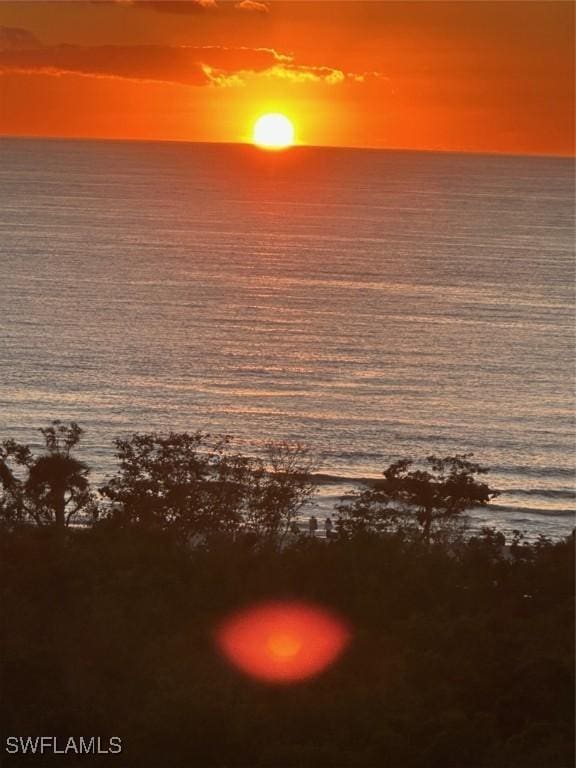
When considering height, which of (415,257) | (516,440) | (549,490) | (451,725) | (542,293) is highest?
(415,257)

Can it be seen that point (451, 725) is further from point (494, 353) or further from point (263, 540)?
point (494, 353)

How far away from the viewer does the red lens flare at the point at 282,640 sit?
66.9ft

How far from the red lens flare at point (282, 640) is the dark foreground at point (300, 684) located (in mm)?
302

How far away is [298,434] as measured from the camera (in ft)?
199

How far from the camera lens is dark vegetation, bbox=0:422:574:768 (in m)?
18.2

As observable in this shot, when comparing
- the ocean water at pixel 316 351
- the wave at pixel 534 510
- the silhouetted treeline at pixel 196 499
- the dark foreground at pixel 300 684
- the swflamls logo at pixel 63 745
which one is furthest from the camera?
the ocean water at pixel 316 351

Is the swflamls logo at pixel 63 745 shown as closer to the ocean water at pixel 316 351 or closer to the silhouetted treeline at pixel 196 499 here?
the silhouetted treeline at pixel 196 499

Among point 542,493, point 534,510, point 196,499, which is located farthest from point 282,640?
point 542,493

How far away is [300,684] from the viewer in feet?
65.1

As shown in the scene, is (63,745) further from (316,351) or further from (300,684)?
(316,351)

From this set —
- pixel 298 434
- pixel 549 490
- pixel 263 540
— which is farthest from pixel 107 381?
pixel 263 540

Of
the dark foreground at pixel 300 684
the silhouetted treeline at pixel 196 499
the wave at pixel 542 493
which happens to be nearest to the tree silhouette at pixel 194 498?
the silhouetted treeline at pixel 196 499

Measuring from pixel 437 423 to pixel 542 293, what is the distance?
184ft

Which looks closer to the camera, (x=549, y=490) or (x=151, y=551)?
(x=151, y=551)
